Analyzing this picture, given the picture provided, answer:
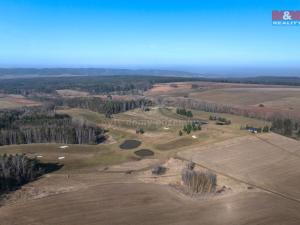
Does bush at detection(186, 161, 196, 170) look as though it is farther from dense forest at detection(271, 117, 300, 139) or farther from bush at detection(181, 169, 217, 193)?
dense forest at detection(271, 117, 300, 139)

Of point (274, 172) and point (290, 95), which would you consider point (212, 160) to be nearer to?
point (274, 172)

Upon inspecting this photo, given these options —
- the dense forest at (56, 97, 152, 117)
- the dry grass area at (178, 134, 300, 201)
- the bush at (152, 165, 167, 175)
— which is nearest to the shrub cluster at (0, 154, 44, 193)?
the bush at (152, 165, 167, 175)

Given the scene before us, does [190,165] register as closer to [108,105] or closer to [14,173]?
[14,173]

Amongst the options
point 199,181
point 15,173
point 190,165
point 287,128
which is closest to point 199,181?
point 199,181

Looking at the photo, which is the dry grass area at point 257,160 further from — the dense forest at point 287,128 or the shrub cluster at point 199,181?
the dense forest at point 287,128

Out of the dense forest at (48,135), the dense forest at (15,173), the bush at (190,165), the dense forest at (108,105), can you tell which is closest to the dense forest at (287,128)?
the bush at (190,165)

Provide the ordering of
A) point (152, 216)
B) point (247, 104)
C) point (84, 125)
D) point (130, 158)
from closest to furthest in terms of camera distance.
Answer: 1. point (152, 216)
2. point (130, 158)
3. point (84, 125)
4. point (247, 104)

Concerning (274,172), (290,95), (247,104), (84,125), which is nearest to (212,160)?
(274,172)

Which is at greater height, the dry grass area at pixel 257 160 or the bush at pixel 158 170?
the dry grass area at pixel 257 160
